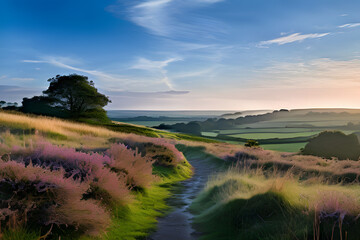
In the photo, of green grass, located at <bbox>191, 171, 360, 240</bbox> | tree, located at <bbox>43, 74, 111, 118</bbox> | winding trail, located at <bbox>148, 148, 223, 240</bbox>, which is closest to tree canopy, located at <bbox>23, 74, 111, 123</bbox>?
tree, located at <bbox>43, 74, 111, 118</bbox>

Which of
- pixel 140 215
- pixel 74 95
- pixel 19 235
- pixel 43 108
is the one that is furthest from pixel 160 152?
pixel 43 108

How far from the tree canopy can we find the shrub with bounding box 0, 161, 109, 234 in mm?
52427

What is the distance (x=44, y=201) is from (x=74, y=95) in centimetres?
5382

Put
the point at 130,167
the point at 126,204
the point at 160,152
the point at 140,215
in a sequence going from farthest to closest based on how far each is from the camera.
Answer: the point at 160,152, the point at 130,167, the point at 140,215, the point at 126,204

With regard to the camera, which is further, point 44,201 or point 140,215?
point 140,215

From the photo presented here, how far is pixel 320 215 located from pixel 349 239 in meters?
0.62

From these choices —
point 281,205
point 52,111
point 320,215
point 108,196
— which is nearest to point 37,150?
point 108,196

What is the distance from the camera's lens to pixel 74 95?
5616cm

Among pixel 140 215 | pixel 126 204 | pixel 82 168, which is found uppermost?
pixel 82 168

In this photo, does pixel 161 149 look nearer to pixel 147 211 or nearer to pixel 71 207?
pixel 147 211

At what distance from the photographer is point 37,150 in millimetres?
8547

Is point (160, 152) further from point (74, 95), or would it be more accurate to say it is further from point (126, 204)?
point (74, 95)

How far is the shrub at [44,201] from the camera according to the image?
5332 millimetres

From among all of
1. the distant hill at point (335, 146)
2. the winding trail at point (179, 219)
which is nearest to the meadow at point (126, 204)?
the winding trail at point (179, 219)
